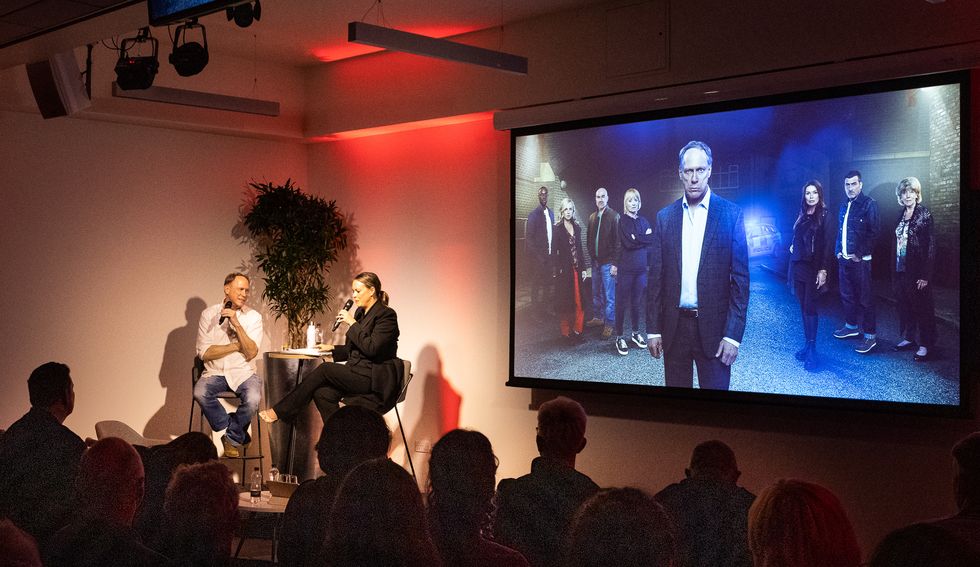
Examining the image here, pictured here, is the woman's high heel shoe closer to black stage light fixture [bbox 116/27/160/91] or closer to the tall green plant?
the tall green plant

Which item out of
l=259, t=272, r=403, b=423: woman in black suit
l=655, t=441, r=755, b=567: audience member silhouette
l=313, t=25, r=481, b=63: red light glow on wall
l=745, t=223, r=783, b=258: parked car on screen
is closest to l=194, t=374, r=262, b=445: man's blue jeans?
l=259, t=272, r=403, b=423: woman in black suit

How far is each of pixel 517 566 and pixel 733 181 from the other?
3.97 metres

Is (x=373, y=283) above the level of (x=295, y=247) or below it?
below

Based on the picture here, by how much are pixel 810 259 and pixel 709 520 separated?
8.90 feet

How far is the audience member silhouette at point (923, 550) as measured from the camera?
1798mm

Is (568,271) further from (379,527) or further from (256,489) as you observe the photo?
(379,527)

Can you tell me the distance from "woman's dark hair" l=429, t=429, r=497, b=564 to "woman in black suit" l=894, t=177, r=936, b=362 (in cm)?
320

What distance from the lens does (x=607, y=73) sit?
6578 mm

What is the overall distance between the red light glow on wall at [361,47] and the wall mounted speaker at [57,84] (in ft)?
6.67

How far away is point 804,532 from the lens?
204 centimetres

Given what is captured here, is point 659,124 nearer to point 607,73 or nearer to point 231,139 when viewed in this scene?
point 607,73

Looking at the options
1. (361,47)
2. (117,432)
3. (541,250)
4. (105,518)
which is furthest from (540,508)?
(361,47)

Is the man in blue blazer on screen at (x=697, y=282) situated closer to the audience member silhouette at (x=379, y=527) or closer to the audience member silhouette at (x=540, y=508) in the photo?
the audience member silhouette at (x=540, y=508)

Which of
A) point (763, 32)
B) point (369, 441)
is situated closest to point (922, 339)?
point (763, 32)
